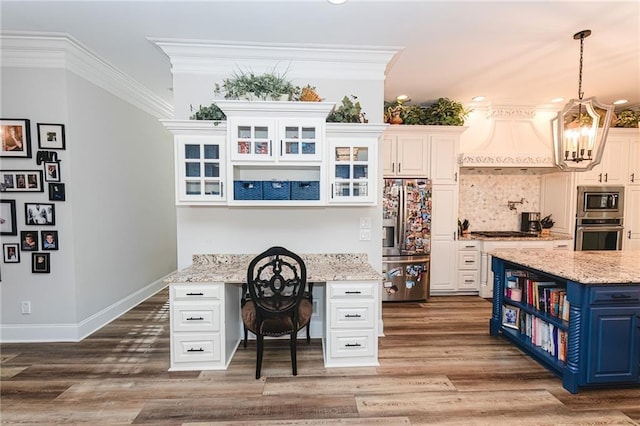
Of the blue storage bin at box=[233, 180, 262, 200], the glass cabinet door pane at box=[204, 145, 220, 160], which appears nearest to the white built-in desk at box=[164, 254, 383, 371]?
the blue storage bin at box=[233, 180, 262, 200]

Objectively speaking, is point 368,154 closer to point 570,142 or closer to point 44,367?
point 570,142

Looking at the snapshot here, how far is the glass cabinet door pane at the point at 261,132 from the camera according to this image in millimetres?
2645

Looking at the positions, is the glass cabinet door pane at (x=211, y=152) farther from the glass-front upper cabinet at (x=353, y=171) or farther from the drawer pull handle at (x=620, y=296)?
the drawer pull handle at (x=620, y=296)

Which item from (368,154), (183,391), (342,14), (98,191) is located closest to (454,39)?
(342,14)

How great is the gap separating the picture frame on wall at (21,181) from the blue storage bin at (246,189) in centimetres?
197

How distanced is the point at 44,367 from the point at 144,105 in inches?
127

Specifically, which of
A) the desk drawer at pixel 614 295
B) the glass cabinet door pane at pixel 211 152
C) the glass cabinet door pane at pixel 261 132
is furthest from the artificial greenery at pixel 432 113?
the desk drawer at pixel 614 295

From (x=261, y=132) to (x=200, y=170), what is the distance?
63 cm

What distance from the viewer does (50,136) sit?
115 inches

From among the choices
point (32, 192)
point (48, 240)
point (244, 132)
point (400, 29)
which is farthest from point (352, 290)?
point (32, 192)

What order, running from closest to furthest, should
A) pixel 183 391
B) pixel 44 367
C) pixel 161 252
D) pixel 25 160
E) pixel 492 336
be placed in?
pixel 183 391 < pixel 44 367 < pixel 25 160 < pixel 492 336 < pixel 161 252

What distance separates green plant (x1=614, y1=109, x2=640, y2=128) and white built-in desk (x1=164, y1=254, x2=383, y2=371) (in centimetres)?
491

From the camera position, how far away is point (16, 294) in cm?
295

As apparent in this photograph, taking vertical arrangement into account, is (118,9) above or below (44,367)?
above
